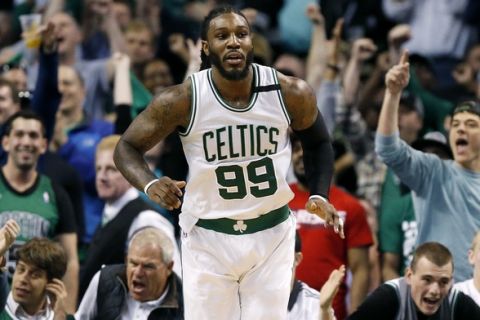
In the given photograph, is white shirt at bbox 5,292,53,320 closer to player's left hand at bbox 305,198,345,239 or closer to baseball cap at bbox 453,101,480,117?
player's left hand at bbox 305,198,345,239

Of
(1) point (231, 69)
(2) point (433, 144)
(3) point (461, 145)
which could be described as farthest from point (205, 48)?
(2) point (433, 144)

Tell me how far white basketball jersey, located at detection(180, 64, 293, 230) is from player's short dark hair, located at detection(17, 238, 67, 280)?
4.60ft

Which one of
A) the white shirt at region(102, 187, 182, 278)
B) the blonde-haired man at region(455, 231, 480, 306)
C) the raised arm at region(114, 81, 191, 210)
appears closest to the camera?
the raised arm at region(114, 81, 191, 210)

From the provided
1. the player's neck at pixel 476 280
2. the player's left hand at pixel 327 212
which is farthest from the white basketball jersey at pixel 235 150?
the player's neck at pixel 476 280

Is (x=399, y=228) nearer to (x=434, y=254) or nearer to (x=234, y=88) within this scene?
(x=434, y=254)

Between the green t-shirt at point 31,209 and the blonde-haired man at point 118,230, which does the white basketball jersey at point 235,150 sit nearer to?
the blonde-haired man at point 118,230

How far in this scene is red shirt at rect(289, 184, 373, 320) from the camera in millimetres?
8969

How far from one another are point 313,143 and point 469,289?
169cm

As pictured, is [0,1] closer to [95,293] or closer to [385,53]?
[385,53]

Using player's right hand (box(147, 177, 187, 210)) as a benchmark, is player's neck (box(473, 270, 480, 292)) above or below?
below

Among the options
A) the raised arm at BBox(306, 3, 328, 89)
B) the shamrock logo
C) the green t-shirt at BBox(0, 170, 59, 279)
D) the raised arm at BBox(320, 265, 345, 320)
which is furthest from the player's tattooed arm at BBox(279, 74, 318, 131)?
the raised arm at BBox(306, 3, 328, 89)

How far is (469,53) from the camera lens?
11.9m

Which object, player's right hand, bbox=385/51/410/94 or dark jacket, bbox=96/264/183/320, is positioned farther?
player's right hand, bbox=385/51/410/94

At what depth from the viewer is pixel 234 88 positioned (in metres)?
6.55
